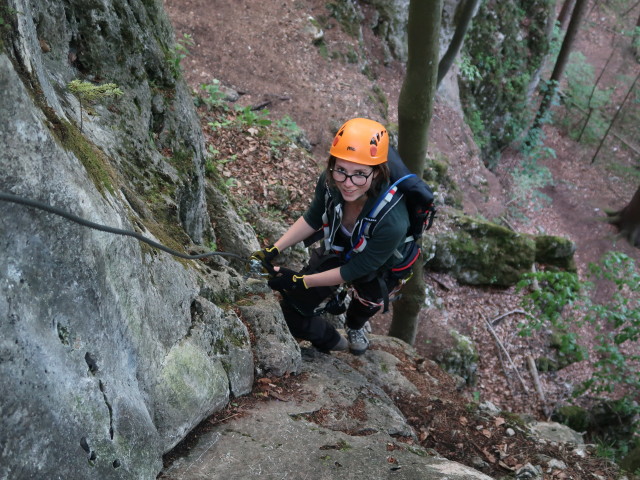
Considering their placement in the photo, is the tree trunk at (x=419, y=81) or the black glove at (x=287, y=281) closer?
the black glove at (x=287, y=281)

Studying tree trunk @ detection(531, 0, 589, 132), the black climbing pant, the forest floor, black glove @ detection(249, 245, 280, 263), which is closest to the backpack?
the black climbing pant

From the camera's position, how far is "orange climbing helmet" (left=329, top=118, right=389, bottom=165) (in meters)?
3.77

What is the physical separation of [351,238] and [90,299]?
7.75 feet

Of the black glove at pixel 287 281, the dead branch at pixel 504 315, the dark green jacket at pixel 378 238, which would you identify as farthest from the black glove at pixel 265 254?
the dead branch at pixel 504 315

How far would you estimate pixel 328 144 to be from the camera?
11.3m

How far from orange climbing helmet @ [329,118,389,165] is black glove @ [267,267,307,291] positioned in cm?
123

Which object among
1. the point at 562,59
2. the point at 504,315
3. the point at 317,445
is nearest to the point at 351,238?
the point at 317,445

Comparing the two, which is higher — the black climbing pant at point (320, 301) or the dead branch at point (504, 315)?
the black climbing pant at point (320, 301)

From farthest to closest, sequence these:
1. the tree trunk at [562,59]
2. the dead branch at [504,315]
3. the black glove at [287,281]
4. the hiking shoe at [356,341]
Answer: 1. the tree trunk at [562,59]
2. the dead branch at [504,315]
3. the hiking shoe at [356,341]
4. the black glove at [287,281]

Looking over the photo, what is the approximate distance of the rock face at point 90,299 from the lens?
6.60ft

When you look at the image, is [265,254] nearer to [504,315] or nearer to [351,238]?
[351,238]

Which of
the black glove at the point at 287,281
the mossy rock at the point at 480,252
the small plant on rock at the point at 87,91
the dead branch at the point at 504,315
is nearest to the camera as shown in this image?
the small plant on rock at the point at 87,91

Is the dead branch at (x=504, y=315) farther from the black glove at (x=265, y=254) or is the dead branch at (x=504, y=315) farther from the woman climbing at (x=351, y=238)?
the black glove at (x=265, y=254)

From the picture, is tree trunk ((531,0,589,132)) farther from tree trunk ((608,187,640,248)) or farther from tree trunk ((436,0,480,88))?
tree trunk ((436,0,480,88))
